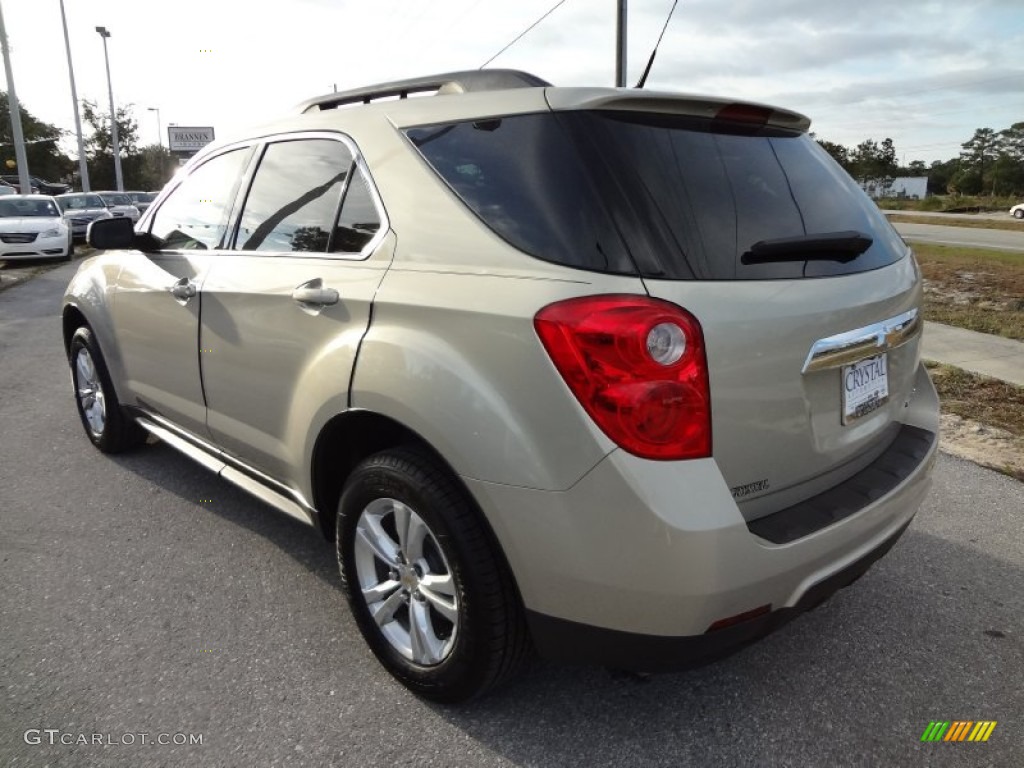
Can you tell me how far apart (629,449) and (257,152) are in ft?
6.90

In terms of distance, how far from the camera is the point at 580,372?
177 centimetres

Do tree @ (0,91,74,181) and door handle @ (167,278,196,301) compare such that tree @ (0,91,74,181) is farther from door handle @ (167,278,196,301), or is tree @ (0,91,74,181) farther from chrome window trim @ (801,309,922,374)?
chrome window trim @ (801,309,922,374)

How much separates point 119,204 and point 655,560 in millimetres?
28861

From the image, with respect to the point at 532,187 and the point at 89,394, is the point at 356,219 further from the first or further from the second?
the point at 89,394

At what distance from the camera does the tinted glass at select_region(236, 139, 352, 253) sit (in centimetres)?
258

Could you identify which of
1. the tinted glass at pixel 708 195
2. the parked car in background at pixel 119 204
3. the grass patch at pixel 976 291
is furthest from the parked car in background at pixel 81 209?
the tinted glass at pixel 708 195

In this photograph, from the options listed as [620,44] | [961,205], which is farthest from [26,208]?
[961,205]

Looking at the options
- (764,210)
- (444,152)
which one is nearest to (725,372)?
(764,210)

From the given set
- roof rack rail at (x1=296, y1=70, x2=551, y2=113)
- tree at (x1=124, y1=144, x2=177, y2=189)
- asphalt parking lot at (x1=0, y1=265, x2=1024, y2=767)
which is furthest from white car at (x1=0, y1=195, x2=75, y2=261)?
tree at (x1=124, y1=144, x2=177, y2=189)

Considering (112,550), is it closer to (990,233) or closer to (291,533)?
(291,533)

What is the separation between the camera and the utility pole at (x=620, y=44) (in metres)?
13.7

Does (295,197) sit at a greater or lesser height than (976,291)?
greater

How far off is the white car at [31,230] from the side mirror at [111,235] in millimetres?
14806

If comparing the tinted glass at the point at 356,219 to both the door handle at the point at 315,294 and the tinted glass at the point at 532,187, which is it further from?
the tinted glass at the point at 532,187
